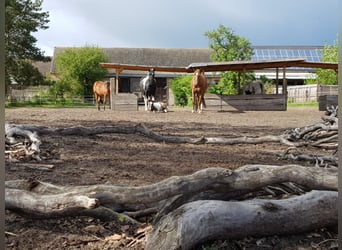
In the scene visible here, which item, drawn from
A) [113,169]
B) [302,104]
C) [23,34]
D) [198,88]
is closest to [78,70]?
[198,88]

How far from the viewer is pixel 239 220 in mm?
914

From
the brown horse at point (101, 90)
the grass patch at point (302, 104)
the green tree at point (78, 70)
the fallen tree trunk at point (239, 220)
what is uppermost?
the green tree at point (78, 70)

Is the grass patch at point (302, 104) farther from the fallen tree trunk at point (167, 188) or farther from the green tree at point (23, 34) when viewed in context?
the green tree at point (23, 34)

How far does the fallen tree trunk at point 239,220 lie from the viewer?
0.84 m

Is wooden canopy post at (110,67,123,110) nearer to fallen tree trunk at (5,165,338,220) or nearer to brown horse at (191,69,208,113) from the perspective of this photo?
brown horse at (191,69,208,113)

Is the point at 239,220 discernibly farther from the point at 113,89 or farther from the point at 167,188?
the point at 113,89

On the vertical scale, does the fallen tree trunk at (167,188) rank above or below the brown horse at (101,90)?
below

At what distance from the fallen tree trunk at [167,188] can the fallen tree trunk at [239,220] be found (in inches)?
3.8

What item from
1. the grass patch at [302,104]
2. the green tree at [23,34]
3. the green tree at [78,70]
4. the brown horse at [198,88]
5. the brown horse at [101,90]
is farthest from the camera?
the brown horse at [101,90]

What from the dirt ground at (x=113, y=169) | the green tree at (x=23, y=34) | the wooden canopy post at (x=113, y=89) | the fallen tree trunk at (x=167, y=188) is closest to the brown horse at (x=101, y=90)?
the wooden canopy post at (x=113, y=89)

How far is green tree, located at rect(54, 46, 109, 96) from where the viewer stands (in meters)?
8.31

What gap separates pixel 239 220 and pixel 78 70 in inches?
344

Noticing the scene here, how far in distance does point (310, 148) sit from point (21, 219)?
2.27 m

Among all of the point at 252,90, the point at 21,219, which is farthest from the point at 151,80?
the point at 21,219
